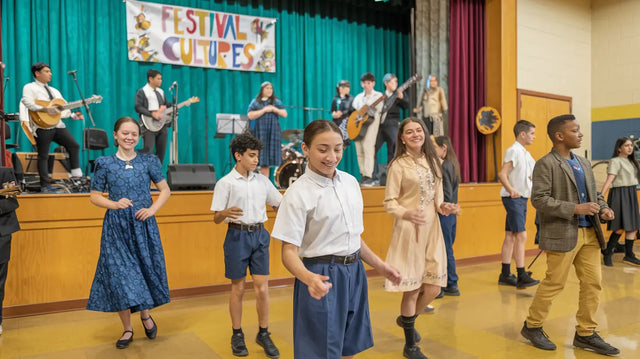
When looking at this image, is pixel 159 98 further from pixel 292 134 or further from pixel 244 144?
pixel 244 144

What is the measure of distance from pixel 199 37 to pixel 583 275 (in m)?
6.99

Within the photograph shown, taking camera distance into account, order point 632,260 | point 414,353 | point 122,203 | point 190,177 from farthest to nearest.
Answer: point 632,260, point 190,177, point 122,203, point 414,353

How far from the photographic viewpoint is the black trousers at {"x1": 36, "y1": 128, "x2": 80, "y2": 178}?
5.17 meters

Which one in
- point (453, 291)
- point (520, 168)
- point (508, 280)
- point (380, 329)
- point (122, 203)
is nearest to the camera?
point (122, 203)

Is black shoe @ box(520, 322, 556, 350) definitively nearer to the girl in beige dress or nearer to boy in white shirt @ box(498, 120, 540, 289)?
the girl in beige dress

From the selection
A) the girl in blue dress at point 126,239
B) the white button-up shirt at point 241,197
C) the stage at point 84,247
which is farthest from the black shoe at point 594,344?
the girl in blue dress at point 126,239

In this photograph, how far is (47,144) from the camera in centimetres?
532

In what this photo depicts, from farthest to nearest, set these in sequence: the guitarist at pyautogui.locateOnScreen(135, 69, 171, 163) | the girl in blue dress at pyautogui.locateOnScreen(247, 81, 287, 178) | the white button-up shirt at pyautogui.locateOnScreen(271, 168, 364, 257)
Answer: the girl in blue dress at pyautogui.locateOnScreen(247, 81, 287, 178), the guitarist at pyautogui.locateOnScreen(135, 69, 171, 163), the white button-up shirt at pyautogui.locateOnScreen(271, 168, 364, 257)

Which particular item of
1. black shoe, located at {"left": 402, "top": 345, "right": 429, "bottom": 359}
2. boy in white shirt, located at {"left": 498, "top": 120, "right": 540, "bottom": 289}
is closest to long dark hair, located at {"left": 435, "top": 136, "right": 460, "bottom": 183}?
boy in white shirt, located at {"left": 498, "top": 120, "right": 540, "bottom": 289}

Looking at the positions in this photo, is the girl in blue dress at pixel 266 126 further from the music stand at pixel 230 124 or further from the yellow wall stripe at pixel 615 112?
the yellow wall stripe at pixel 615 112

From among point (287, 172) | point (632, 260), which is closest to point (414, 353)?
point (287, 172)

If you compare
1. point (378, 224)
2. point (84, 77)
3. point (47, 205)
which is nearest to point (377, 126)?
point (378, 224)

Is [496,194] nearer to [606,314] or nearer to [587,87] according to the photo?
[606,314]

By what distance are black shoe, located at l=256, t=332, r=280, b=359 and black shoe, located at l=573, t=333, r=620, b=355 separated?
186 centimetres
